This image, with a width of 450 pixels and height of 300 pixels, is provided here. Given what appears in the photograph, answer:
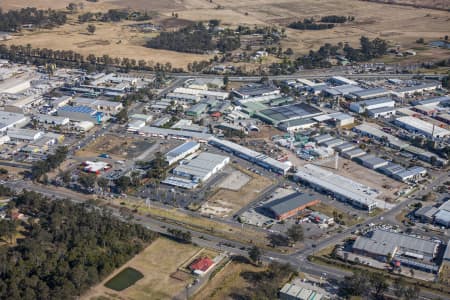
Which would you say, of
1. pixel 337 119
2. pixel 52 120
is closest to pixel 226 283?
pixel 337 119

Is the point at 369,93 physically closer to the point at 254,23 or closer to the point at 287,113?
the point at 287,113

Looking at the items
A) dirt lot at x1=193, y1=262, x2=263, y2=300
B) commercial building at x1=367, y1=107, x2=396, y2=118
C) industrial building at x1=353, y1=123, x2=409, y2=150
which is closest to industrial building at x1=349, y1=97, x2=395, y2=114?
commercial building at x1=367, y1=107, x2=396, y2=118

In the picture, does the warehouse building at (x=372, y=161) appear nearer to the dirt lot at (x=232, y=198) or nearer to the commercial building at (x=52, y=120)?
the dirt lot at (x=232, y=198)

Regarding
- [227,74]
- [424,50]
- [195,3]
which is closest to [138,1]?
[195,3]

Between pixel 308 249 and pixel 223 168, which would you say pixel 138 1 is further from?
pixel 308 249

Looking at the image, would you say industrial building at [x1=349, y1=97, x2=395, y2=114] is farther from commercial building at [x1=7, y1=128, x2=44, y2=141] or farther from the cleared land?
commercial building at [x1=7, y1=128, x2=44, y2=141]

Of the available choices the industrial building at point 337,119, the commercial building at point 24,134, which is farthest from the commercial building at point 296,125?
the commercial building at point 24,134
